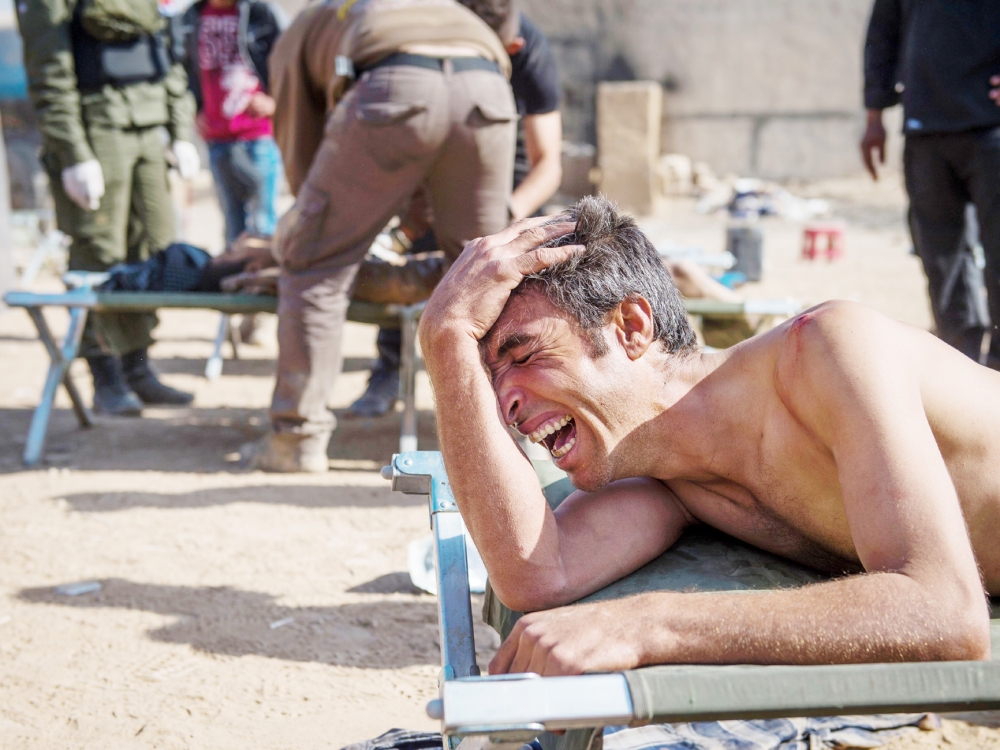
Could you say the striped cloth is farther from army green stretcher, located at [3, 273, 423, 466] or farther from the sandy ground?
army green stretcher, located at [3, 273, 423, 466]

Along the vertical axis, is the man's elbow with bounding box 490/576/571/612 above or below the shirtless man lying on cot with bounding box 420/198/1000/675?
below

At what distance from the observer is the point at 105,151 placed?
4.94 m

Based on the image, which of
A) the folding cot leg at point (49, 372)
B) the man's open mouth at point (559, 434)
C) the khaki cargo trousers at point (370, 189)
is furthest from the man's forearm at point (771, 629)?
A: the folding cot leg at point (49, 372)

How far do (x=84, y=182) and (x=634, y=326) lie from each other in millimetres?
3717

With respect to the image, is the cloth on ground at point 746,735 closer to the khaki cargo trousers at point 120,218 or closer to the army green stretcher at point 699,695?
the army green stretcher at point 699,695

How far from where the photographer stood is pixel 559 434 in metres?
1.91

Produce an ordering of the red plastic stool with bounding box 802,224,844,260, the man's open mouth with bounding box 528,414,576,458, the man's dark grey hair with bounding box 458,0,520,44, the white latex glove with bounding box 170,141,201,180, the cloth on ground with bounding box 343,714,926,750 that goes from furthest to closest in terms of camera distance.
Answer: the red plastic stool with bounding box 802,224,844,260 → the white latex glove with bounding box 170,141,201,180 → the man's dark grey hair with bounding box 458,0,520,44 → the cloth on ground with bounding box 343,714,926,750 → the man's open mouth with bounding box 528,414,576,458

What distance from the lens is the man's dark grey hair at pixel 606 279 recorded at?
1.83 m

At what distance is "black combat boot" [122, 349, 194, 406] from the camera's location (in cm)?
537

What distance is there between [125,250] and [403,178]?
2.22m

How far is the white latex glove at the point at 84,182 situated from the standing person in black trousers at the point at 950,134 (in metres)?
3.70

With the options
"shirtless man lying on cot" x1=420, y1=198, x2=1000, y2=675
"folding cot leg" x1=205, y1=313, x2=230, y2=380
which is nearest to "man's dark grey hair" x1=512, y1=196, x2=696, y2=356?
"shirtless man lying on cot" x1=420, y1=198, x2=1000, y2=675

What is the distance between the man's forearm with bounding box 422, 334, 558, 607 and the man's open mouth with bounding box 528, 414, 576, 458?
7cm

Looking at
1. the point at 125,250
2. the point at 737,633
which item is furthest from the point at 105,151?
the point at 737,633
